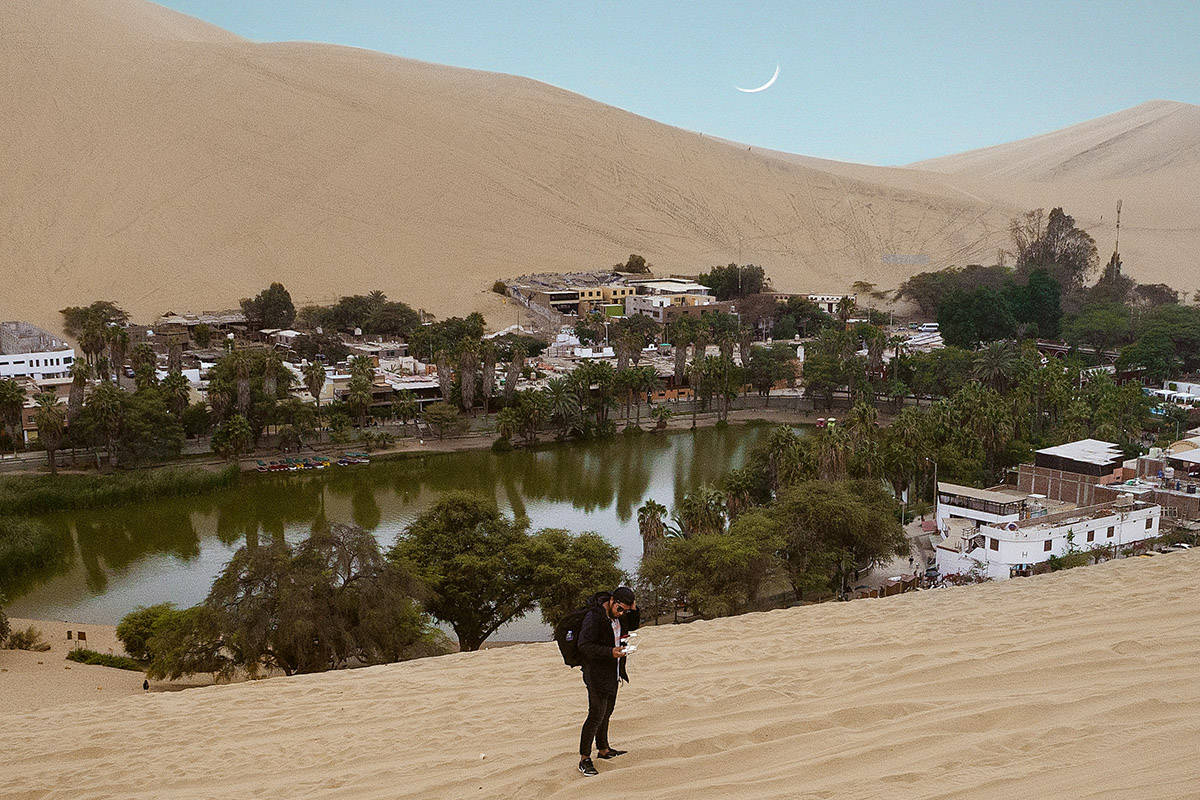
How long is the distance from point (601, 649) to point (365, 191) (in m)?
101

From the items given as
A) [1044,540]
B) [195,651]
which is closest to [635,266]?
[1044,540]

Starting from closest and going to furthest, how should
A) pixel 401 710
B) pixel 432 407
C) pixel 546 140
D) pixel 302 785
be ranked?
pixel 302 785 < pixel 401 710 < pixel 432 407 < pixel 546 140

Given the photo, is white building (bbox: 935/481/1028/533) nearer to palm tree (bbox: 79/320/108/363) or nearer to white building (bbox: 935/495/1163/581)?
white building (bbox: 935/495/1163/581)

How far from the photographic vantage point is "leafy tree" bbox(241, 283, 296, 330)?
70125 millimetres

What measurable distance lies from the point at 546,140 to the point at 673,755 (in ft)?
382

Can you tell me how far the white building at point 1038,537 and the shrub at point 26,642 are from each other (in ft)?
61.3

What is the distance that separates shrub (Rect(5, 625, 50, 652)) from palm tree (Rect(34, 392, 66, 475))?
59.0 feet

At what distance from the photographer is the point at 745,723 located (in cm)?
708

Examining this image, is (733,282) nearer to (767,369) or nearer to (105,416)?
(767,369)

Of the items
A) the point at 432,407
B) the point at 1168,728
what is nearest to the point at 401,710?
the point at 1168,728

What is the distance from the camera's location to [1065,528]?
2455cm

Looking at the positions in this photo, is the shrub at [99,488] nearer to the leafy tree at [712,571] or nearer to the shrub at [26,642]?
the shrub at [26,642]

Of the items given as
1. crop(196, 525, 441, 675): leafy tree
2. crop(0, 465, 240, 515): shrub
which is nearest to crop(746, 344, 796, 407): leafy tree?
crop(0, 465, 240, 515): shrub

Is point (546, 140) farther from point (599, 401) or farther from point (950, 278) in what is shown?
point (599, 401)
